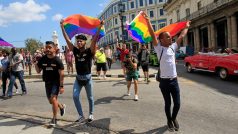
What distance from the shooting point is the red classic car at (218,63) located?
11.8 meters

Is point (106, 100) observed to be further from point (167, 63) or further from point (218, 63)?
point (218, 63)

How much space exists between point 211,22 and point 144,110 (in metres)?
26.8

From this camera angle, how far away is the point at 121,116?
20.9 ft

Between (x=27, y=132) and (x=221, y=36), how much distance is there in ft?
96.2

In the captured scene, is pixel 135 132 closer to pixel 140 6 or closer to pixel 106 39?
pixel 140 6

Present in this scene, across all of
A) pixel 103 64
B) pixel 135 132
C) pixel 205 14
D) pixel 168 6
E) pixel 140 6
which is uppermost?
pixel 140 6

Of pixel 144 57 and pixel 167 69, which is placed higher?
pixel 144 57

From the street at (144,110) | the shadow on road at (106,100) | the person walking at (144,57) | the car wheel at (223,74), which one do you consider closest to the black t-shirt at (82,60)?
the street at (144,110)

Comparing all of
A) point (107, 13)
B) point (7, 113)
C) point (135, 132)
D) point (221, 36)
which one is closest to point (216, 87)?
point (135, 132)

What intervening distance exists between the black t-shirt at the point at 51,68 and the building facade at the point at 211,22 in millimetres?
16855

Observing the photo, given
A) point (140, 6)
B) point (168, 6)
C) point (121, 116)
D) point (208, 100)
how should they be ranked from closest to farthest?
1. point (121, 116)
2. point (208, 100)
3. point (168, 6)
4. point (140, 6)

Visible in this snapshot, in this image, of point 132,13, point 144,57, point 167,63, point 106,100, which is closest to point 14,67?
point 106,100

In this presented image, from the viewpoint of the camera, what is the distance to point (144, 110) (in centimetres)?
687

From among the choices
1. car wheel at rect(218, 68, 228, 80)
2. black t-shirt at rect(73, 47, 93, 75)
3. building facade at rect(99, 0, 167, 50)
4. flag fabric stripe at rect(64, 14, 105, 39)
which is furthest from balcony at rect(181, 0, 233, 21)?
building facade at rect(99, 0, 167, 50)
